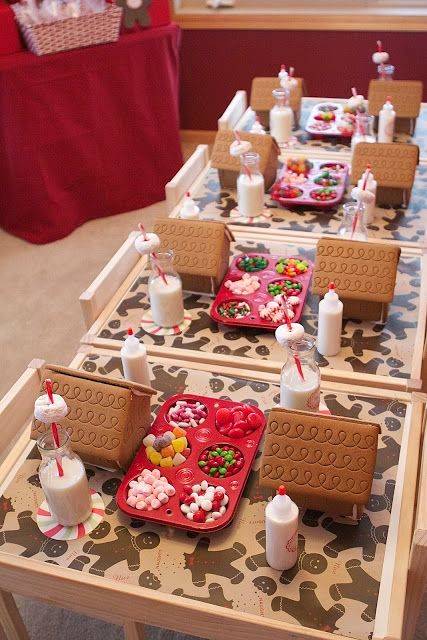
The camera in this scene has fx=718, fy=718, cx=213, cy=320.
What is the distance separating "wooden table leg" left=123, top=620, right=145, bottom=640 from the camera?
140 cm

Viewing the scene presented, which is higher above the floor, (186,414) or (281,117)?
(281,117)

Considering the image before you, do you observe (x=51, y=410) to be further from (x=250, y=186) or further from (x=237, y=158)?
(x=237, y=158)

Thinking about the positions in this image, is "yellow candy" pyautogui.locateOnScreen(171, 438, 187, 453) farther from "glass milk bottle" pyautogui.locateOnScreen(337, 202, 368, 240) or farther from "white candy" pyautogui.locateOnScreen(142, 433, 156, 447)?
"glass milk bottle" pyautogui.locateOnScreen(337, 202, 368, 240)

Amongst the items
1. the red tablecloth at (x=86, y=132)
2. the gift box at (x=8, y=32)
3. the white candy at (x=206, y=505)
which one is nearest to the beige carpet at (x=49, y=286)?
the red tablecloth at (x=86, y=132)

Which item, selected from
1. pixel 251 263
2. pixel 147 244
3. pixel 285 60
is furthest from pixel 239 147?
pixel 285 60

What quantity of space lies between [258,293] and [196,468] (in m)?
0.67

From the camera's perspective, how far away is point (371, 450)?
4.47 feet

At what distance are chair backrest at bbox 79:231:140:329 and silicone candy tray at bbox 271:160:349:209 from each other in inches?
21.7

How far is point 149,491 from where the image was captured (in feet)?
4.79

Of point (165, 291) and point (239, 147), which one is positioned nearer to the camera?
point (165, 291)

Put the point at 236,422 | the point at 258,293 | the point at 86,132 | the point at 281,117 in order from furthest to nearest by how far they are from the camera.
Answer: the point at 86,132
the point at 281,117
the point at 258,293
the point at 236,422

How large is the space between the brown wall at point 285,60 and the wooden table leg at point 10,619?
351 cm

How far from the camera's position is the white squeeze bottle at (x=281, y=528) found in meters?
1.26

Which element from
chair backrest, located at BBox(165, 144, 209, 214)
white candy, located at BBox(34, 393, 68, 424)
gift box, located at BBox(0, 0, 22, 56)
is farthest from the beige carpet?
white candy, located at BBox(34, 393, 68, 424)
